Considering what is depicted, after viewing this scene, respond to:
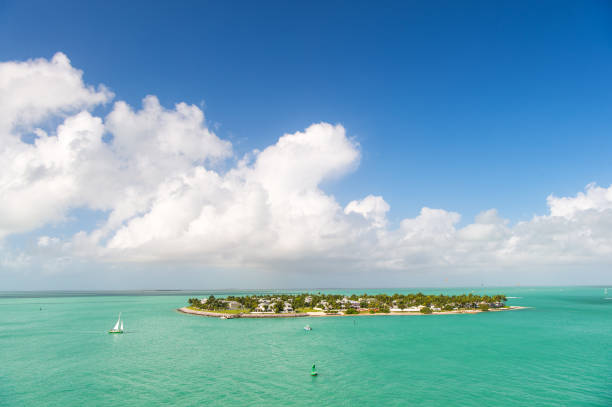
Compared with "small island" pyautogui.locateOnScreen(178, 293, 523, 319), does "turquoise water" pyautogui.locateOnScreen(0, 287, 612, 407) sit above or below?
above

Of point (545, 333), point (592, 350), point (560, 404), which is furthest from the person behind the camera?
point (545, 333)

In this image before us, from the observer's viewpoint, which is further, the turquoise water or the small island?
the small island

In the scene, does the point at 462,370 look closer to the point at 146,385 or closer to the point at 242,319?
the point at 146,385

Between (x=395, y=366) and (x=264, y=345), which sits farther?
(x=264, y=345)

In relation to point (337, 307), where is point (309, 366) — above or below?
above

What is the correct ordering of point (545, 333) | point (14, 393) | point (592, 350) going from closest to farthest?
point (14, 393)
point (592, 350)
point (545, 333)

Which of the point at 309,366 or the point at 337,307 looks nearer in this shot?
the point at 309,366

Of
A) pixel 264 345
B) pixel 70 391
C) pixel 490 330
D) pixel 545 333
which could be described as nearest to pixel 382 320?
pixel 490 330

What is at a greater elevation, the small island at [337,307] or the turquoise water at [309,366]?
the turquoise water at [309,366]
